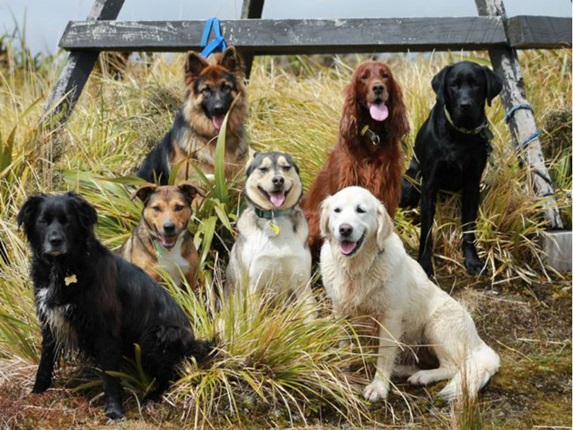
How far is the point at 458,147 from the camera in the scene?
6.68m

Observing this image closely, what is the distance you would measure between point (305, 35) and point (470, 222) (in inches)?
79.1

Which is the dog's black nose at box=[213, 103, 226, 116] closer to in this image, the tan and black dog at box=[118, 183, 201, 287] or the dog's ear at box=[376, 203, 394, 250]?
the tan and black dog at box=[118, 183, 201, 287]

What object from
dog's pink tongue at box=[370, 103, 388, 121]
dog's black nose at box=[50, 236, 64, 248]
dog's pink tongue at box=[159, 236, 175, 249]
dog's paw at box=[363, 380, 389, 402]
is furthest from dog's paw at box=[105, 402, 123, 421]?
dog's pink tongue at box=[370, 103, 388, 121]

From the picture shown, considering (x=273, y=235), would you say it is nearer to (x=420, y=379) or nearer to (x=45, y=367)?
(x=420, y=379)

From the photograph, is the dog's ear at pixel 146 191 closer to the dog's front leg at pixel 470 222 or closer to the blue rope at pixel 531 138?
the dog's front leg at pixel 470 222

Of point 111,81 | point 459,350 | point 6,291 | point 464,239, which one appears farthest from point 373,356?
point 111,81

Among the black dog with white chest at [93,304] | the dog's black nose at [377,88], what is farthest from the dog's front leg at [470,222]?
the black dog with white chest at [93,304]

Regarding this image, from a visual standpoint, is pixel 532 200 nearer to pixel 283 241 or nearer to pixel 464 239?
pixel 464 239

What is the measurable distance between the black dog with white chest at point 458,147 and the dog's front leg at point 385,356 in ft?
4.46

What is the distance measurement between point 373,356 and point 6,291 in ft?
7.25

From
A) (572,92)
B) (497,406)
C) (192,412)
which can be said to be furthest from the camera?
(572,92)

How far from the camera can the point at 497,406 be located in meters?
5.26

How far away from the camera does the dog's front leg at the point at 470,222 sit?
6777 mm

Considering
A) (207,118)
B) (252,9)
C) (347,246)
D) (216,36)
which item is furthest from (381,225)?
(252,9)
